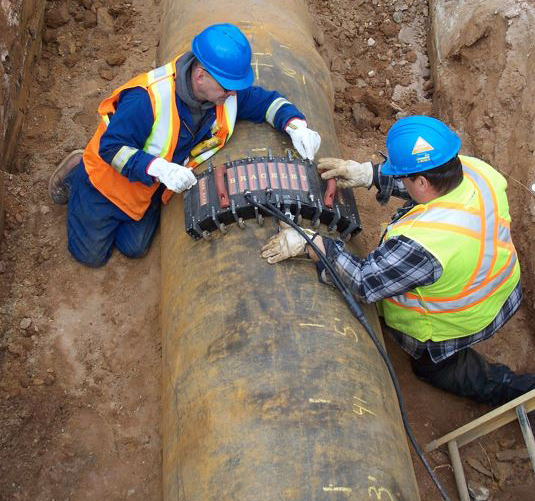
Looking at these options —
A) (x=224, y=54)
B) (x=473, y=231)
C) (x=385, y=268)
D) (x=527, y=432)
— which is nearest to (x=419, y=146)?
(x=473, y=231)

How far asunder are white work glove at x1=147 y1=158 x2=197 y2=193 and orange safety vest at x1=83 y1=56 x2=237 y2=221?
0.17 metres

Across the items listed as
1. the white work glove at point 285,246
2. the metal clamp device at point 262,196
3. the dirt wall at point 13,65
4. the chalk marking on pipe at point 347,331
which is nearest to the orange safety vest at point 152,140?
the metal clamp device at point 262,196

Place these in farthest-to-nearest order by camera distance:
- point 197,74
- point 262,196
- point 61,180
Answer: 1. point 61,180
2. point 197,74
3. point 262,196

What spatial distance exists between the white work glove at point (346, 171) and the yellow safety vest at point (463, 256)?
0.54 meters

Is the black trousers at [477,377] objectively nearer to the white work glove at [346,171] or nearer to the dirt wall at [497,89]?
the dirt wall at [497,89]

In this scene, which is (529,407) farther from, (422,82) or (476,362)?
(422,82)

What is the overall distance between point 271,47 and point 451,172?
2.03 m

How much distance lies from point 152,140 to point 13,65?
89.9 inches

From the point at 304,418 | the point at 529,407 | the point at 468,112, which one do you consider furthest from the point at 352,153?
the point at 304,418

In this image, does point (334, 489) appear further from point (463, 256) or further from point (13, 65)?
point (13, 65)

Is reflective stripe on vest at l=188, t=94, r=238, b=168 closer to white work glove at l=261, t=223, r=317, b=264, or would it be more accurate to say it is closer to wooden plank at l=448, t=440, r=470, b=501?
white work glove at l=261, t=223, r=317, b=264

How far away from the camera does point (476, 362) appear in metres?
3.73

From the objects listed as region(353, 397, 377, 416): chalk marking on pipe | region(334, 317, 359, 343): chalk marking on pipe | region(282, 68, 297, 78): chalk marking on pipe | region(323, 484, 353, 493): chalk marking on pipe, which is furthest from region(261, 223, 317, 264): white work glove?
region(282, 68, 297, 78): chalk marking on pipe

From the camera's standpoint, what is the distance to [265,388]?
2562 millimetres
